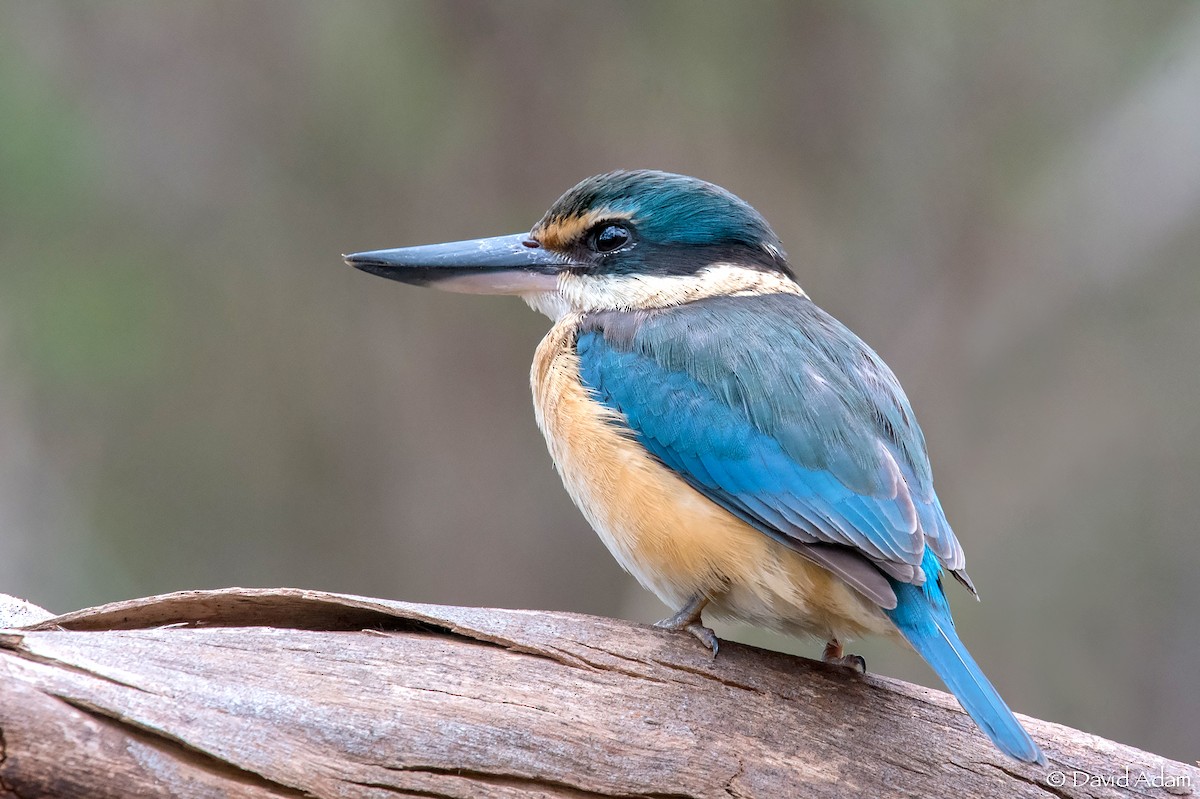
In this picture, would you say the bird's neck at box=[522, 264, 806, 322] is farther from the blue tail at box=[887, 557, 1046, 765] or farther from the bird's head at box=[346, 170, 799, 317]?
the blue tail at box=[887, 557, 1046, 765]

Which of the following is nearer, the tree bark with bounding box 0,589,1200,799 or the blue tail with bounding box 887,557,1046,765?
the tree bark with bounding box 0,589,1200,799

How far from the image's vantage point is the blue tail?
269 centimetres

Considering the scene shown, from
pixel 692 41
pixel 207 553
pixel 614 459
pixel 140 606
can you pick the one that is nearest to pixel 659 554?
pixel 614 459

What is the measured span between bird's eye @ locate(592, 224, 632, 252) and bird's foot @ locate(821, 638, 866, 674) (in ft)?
4.65

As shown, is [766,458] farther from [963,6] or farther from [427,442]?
[963,6]

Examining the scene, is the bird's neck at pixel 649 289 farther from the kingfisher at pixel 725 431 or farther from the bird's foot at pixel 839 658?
the bird's foot at pixel 839 658

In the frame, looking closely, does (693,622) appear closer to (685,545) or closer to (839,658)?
(685,545)

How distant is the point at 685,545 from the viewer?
320 centimetres

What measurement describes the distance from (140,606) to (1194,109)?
609 cm

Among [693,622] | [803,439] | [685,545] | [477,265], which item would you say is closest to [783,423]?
[803,439]

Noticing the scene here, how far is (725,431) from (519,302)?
4056 mm

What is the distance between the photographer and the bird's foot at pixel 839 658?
10.9ft

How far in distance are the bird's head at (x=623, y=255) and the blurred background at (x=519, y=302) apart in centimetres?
311

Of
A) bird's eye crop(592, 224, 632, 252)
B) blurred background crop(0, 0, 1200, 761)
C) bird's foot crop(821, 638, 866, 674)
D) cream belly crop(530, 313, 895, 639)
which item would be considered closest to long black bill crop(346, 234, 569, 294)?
bird's eye crop(592, 224, 632, 252)
